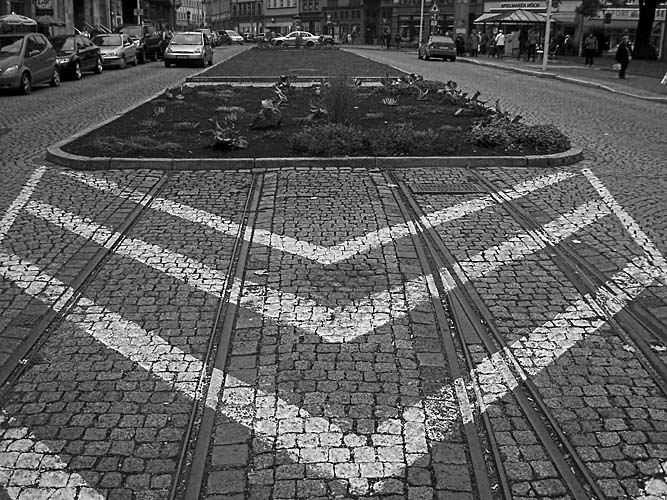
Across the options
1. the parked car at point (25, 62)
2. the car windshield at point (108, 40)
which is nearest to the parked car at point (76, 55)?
the parked car at point (25, 62)

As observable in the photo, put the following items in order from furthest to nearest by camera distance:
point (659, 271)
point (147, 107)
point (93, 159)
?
point (147, 107) < point (93, 159) < point (659, 271)

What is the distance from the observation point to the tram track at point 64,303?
5066mm

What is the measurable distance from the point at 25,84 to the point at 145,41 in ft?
64.9

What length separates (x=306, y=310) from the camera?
6.03 m

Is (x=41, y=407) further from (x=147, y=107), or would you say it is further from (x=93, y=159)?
(x=147, y=107)

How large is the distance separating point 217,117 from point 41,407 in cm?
1107

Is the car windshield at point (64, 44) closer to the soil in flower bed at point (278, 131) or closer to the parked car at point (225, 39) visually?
the soil in flower bed at point (278, 131)

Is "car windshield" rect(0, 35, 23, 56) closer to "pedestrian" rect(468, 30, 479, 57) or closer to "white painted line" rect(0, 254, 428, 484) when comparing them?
"white painted line" rect(0, 254, 428, 484)

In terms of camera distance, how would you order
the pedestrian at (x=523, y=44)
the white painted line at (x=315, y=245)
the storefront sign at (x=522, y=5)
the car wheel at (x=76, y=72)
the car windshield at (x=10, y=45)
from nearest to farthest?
the white painted line at (x=315, y=245) → the car windshield at (x=10, y=45) → the car wheel at (x=76, y=72) → the pedestrian at (x=523, y=44) → the storefront sign at (x=522, y=5)

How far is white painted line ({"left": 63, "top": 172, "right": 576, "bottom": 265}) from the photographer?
7.40m

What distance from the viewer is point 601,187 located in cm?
1002

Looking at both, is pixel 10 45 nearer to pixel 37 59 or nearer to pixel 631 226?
pixel 37 59

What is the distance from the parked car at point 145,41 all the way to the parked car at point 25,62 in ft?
49.6

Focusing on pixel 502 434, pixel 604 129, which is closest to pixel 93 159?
pixel 502 434
